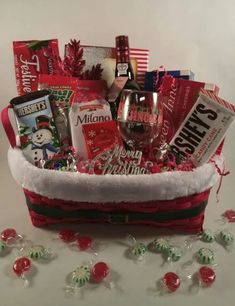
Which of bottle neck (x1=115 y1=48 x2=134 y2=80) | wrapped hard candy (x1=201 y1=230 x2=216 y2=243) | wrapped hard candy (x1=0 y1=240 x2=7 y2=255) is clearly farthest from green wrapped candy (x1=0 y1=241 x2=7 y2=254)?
bottle neck (x1=115 y1=48 x2=134 y2=80)

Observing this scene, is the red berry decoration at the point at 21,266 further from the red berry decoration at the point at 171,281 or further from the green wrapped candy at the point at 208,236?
the green wrapped candy at the point at 208,236

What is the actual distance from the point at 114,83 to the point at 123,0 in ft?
1.36

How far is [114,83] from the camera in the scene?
996 mm

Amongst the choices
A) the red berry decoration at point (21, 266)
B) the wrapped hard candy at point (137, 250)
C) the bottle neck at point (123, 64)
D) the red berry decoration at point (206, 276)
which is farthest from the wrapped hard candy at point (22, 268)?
the bottle neck at point (123, 64)

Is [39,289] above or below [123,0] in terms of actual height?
below

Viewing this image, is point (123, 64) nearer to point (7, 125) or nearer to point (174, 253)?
point (7, 125)

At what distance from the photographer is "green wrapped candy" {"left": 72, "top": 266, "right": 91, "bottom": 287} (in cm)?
67

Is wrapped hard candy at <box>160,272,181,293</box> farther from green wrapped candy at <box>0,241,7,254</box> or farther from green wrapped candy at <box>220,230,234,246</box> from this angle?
green wrapped candy at <box>0,241,7,254</box>

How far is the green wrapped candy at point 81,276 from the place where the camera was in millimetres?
668

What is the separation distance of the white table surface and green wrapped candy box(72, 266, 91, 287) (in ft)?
0.05

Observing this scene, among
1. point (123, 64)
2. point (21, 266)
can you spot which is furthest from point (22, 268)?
point (123, 64)

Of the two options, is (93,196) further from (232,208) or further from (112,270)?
(232,208)

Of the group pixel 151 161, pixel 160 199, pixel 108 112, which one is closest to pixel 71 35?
pixel 108 112

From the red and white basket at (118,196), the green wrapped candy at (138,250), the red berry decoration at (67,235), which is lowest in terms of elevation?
the red berry decoration at (67,235)
